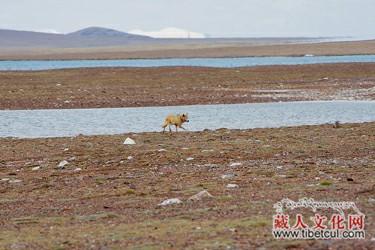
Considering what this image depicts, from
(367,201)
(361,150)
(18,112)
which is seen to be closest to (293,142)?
(361,150)

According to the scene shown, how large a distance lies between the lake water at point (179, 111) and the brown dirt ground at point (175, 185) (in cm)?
348

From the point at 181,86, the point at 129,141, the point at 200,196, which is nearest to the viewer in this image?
the point at 200,196

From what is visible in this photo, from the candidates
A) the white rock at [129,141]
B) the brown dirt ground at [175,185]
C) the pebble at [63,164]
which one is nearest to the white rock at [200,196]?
the brown dirt ground at [175,185]

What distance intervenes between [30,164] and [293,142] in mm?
5666

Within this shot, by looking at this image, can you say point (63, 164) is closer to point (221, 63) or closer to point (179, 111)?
point (179, 111)

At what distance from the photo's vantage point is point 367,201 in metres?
11.0

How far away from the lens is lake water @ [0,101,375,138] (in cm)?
2539

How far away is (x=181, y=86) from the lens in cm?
4312

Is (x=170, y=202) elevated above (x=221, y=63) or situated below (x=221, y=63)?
above

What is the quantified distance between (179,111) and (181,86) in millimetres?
11288

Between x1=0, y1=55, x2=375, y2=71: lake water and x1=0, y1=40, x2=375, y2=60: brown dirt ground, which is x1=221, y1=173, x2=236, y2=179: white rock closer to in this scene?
x1=0, y1=55, x2=375, y2=71: lake water

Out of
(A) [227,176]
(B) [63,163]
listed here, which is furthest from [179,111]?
(A) [227,176]

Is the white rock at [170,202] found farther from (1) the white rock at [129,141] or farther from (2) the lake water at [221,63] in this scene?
(2) the lake water at [221,63]

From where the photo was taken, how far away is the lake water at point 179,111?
25.4 m
